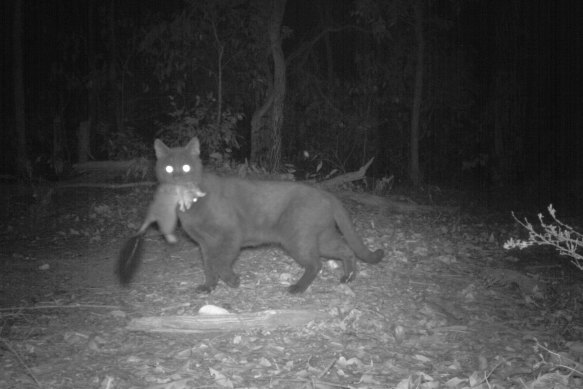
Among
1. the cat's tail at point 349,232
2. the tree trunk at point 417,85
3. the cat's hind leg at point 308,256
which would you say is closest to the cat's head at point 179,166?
the cat's hind leg at point 308,256

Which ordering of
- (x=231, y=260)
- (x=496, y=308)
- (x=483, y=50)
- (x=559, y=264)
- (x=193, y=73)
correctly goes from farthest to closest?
(x=483, y=50), (x=193, y=73), (x=559, y=264), (x=231, y=260), (x=496, y=308)

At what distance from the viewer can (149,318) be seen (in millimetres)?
5141

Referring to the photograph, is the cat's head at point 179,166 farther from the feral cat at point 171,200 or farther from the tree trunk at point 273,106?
the tree trunk at point 273,106

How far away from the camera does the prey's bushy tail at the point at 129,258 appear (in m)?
6.25

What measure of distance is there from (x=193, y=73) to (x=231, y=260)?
987cm

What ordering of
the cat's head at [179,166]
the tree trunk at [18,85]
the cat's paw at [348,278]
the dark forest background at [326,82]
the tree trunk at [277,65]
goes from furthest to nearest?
the dark forest background at [326,82]
the tree trunk at [18,85]
the tree trunk at [277,65]
the cat's paw at [348,278]
the cat's head at [179,166]

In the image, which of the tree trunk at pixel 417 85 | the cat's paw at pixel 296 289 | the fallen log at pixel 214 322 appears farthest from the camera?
the tree trunk at pixel 417 85

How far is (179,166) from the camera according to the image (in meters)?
6.58

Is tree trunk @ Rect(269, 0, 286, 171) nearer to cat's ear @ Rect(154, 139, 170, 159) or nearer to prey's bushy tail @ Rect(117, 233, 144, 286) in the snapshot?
cat's ear @ Rect(154, 139, 170, 159)

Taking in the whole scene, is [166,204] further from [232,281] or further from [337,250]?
[337,250]

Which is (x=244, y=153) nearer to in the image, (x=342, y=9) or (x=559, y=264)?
(x=342, y=9)

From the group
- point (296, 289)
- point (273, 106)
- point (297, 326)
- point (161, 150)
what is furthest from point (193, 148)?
point (273, 106)

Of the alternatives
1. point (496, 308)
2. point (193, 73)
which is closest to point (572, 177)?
point (193, 73)

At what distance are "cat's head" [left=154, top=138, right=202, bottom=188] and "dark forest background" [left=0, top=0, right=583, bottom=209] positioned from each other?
6.68 metres
